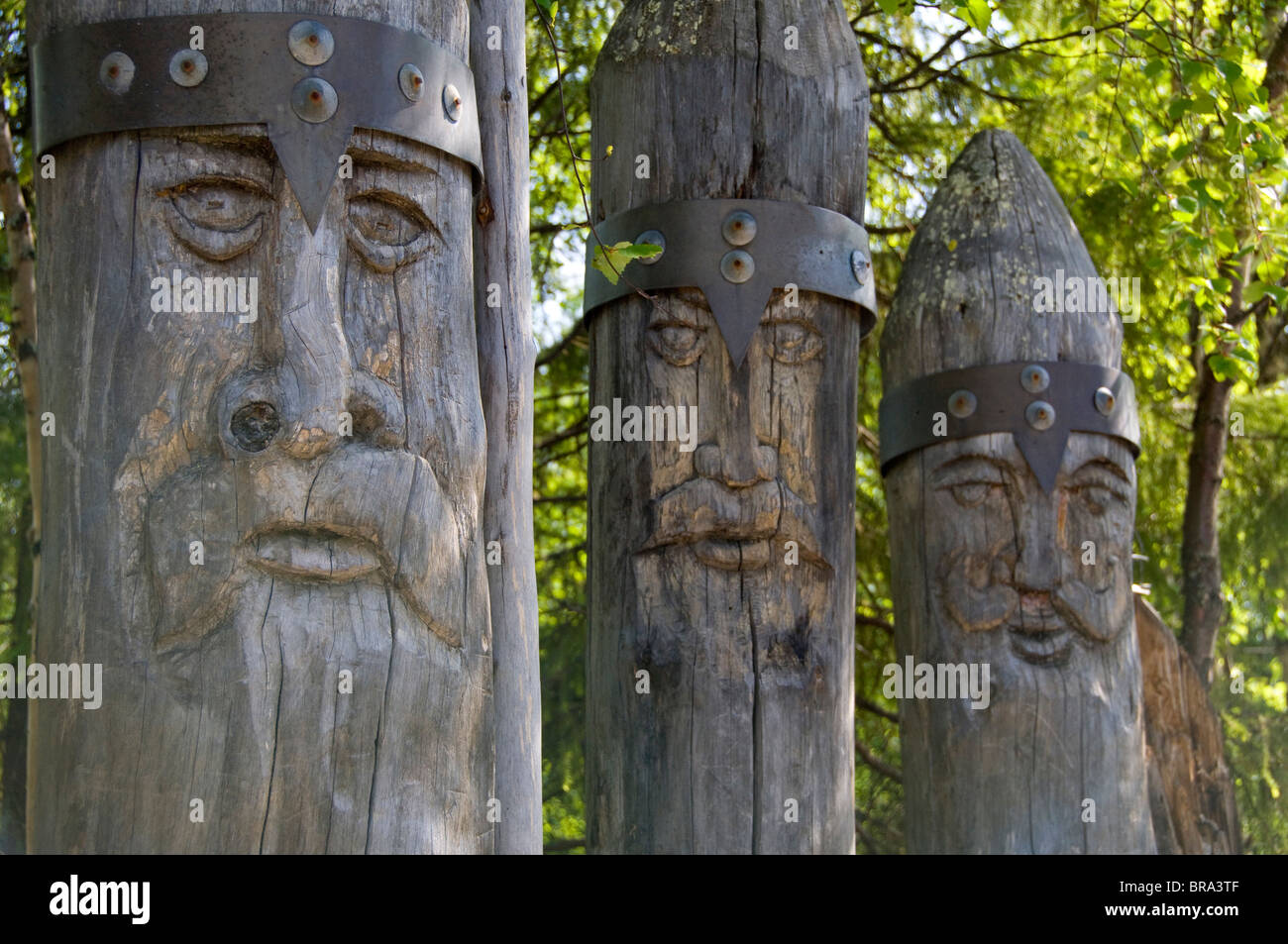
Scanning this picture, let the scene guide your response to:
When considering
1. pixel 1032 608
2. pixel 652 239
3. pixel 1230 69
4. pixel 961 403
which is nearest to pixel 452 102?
pixel 652 239

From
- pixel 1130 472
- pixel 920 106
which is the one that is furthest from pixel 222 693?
pixel 920 106

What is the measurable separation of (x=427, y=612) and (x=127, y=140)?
4.00ft

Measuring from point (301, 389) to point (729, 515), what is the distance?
1677mm

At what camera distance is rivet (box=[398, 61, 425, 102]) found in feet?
11.7

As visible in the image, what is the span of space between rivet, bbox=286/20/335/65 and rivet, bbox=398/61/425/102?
0.17m

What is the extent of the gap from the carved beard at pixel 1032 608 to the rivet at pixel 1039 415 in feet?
1.38

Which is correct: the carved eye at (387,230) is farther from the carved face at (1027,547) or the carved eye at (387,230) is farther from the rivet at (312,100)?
the carved face at (1027,547)

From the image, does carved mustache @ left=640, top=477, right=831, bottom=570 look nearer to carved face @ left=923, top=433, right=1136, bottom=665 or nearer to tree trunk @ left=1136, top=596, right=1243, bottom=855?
carved face @ left=923, top=433, right=1136, bottom=665

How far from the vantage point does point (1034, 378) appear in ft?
18.4

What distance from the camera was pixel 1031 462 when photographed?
5.57 meters

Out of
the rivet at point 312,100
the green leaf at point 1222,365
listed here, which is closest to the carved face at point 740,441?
the rivet at point 312,100

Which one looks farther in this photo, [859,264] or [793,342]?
[859,264]

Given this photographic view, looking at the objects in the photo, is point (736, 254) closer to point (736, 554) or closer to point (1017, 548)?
point (736, 554)

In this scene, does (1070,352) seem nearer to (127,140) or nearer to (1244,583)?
(127,140)
